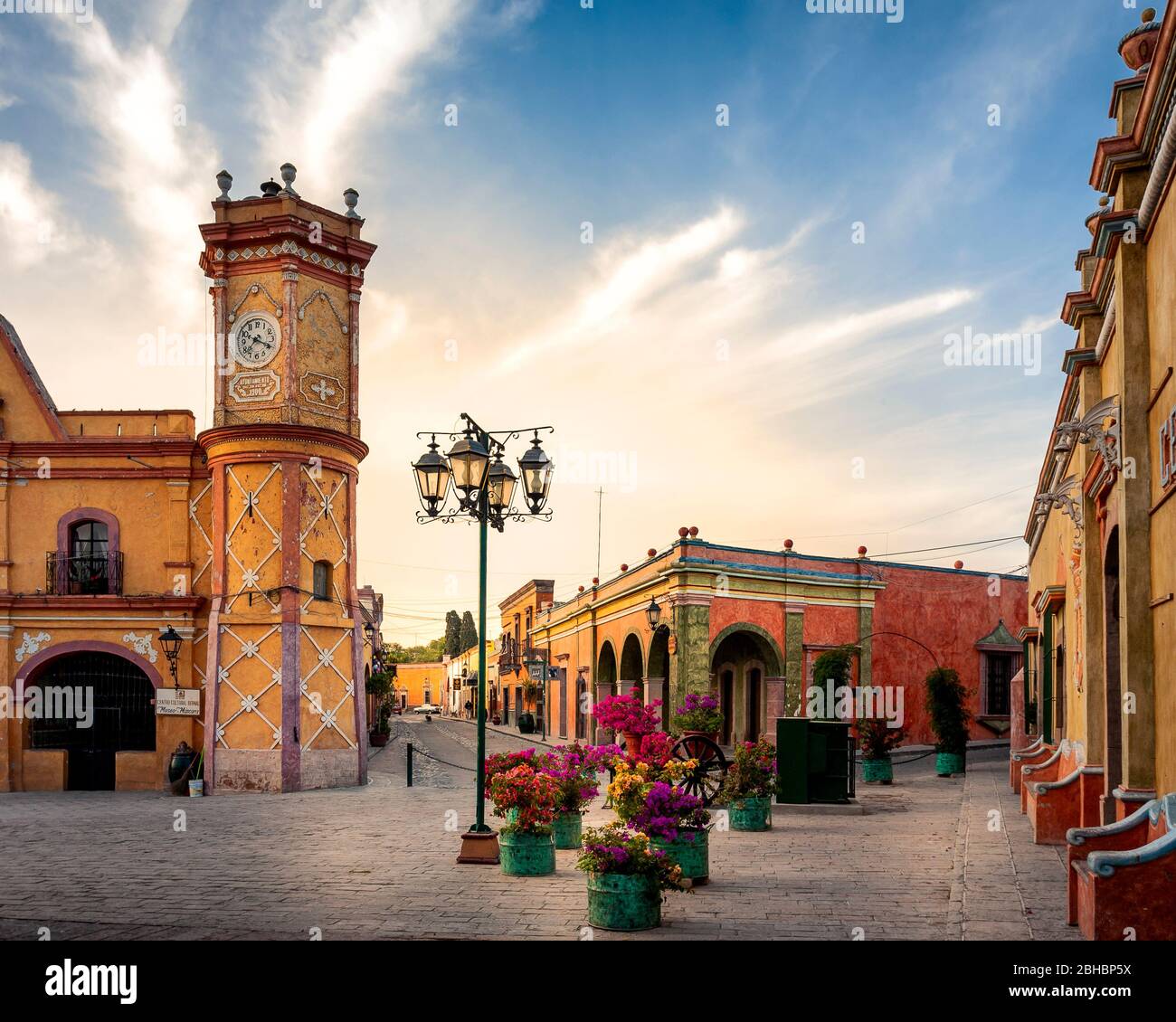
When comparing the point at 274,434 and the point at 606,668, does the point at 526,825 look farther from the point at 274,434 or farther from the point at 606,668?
the point at 606,668

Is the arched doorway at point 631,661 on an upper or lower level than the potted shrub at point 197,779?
upper

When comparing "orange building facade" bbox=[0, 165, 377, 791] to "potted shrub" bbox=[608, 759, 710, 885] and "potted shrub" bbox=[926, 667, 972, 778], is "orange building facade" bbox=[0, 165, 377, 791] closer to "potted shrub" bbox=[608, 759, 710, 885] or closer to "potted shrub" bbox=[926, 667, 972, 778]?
"potted shrub" bbox=[926, 667, 972, 778]

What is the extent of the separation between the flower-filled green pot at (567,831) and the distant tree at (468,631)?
80.5m

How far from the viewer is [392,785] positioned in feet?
73.0

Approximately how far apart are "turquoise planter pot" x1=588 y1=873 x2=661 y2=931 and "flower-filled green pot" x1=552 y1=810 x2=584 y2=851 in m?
4.58

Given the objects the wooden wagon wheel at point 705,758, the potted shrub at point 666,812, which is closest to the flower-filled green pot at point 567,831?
the wooden wagon wheel at point 705,758

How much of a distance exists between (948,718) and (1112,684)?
13.1 meters

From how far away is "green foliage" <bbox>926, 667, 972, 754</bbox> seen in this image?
22.9 m

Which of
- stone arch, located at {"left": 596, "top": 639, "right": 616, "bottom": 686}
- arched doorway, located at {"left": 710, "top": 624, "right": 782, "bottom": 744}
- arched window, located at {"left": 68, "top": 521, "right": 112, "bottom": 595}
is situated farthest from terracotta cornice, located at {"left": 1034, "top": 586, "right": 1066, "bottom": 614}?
stone arch, located at {"left": 596, "top": 639, "right": 616, "bottom": 686}

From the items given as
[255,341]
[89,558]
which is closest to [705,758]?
[255,341]

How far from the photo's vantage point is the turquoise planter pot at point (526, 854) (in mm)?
11047

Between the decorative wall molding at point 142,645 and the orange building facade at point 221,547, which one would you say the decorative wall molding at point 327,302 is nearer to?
the orange building facade at point 221,547

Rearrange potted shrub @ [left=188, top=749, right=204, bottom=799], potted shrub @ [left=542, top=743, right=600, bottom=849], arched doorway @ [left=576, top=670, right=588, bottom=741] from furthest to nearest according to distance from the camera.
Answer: arched doorway @ [left=576, top=670, right=588, bottom=741], potted shrub @ [left=188, top=749, right=204, bottom=799], potted shrub @ [left=542, top=743, right=600, bottom=849]
